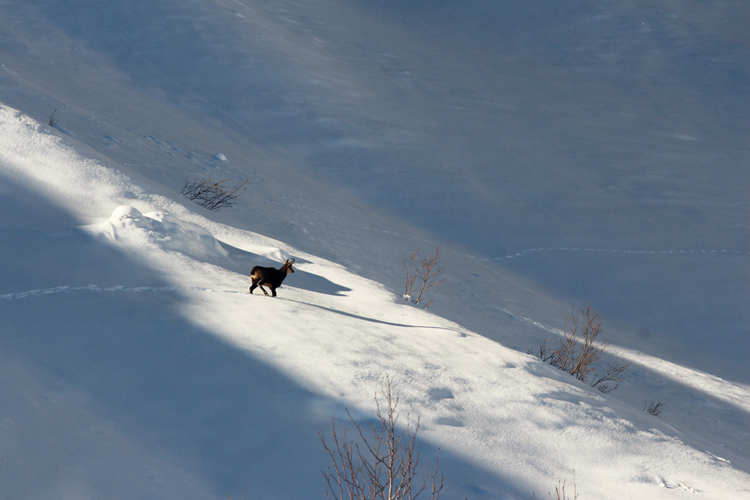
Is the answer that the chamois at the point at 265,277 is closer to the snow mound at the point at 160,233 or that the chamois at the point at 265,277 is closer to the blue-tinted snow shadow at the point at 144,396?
the blue-tinted snow shadow at the point at 144,396

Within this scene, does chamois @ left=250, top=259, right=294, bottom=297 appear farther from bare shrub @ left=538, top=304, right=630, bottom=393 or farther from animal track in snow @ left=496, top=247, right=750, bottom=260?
animal track in snow @ left=496, top=247, right=750, bottom=260

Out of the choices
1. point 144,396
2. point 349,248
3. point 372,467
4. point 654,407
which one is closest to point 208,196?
point 349,248

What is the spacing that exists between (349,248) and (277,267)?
2302 mm

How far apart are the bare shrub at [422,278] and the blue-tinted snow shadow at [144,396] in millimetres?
3042

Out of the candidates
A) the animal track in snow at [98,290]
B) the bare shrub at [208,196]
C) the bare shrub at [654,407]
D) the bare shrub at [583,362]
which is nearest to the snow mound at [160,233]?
the animal track in snow at [98,290]

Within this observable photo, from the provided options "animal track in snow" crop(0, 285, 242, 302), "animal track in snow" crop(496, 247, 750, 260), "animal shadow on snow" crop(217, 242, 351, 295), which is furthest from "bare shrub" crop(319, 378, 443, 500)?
"animal track in snow" crop(496, 247, 750, 260)

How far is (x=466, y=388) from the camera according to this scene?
12.6 ft

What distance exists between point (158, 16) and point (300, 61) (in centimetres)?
426

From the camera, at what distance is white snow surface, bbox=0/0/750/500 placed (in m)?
3.14

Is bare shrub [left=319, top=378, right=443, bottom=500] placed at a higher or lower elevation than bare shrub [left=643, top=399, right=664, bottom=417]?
lower

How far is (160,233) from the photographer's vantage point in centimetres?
480

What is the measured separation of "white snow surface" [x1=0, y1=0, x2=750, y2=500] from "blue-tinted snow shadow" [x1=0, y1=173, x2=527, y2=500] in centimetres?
2

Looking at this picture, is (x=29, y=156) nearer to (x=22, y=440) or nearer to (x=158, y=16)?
(x=22, y=440)

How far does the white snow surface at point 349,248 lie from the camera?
10.3ft
